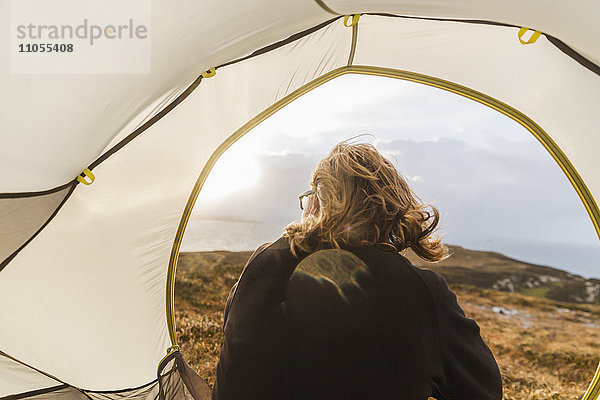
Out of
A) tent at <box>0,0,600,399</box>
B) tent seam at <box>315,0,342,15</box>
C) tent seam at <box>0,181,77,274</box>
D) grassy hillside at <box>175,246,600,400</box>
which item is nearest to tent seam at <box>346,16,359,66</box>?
tent at <box>0,0,600,399</box>

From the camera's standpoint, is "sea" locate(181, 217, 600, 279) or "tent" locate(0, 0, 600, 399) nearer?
"tent" locate(0, 0, 600, 399)

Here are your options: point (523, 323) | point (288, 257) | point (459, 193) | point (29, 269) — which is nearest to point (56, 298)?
point (29, 269)

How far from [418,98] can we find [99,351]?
9832 millimetres

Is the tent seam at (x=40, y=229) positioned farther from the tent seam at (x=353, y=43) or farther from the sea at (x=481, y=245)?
the sea at (x=481, y=245)

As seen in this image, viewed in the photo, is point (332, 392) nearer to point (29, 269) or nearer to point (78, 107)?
point (78, 107)

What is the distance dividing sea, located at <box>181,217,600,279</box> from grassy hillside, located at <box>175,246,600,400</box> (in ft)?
0.81

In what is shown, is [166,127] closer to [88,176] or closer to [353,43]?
[88,176]

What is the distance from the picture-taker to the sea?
9172 mm

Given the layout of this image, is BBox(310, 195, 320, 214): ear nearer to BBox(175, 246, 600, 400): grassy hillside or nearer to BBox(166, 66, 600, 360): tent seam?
BBox(166, 66, 600, 360): tent seam

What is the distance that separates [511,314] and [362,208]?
26.5 ft

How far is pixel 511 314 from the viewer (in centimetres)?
809

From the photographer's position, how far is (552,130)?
2.03 metres

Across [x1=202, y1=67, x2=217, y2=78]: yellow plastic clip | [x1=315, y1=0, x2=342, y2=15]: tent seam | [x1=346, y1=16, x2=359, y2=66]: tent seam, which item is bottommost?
[x1=202, y1=67, x2=217, y2=78]: yellow plastic clip

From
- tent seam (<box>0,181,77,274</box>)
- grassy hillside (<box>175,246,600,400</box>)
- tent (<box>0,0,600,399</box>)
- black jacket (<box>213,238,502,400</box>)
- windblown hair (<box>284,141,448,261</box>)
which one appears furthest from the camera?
grassy hillside (<box>175,246,600,400</box>)
